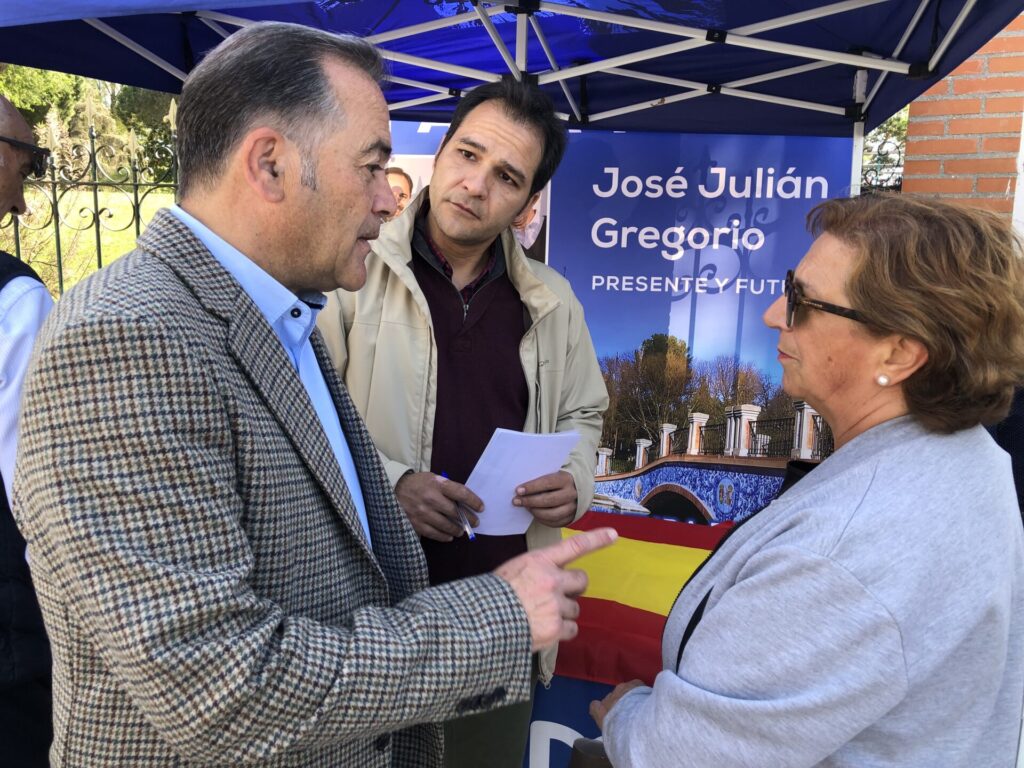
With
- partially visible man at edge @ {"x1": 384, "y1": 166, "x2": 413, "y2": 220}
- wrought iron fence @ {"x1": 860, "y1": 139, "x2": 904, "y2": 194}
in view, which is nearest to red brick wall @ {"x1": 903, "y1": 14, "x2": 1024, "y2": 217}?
wrought iron fence @ {"x1": 860, "y1": 139, "x2": 904, "y2": 194}

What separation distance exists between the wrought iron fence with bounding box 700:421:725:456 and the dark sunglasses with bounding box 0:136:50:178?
11.5ft

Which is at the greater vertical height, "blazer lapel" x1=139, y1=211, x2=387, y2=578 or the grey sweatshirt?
"blazer lapel" x1=139, y1=211, x2=387, y2=578

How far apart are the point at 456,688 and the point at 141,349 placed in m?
0.58

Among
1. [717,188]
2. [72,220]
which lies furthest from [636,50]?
[72,220]

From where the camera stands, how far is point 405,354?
2.03 meters

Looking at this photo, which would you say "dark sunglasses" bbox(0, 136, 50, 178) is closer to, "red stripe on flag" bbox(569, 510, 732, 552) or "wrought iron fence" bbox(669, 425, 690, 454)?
"red stripe on flag" bbox(569, 510, 732, 552)

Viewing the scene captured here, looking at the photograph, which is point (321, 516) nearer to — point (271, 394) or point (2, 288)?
point (271, 394)

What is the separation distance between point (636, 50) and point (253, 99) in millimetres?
2945

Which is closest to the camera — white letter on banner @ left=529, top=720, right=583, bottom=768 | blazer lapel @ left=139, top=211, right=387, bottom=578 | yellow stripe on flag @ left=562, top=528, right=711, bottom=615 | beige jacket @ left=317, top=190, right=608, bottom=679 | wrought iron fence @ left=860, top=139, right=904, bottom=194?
blazer lapel @ left=139, top=211, right=387, bottom=578

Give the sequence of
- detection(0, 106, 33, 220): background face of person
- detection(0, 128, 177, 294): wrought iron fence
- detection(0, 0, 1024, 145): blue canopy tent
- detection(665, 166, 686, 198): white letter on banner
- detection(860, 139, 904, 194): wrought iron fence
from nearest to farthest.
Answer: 1. detection(0, 106, 33, 220): background face of person
2. detection(0, 0, 1024, 145): blue canopy tent
3. detection(665, 166, 686, 198): white letter on banner
4. detection(860, 139, 904, 194): wrought iron fence
5. detection(0, 128, 177, 294): wrought iron fence

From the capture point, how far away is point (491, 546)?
211cm

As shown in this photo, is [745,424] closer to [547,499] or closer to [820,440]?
[820,440]

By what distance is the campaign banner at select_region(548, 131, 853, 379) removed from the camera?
4.01 m

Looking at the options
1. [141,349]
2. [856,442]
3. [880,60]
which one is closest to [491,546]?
[856,442]
